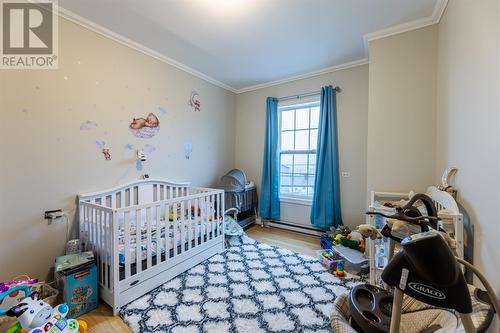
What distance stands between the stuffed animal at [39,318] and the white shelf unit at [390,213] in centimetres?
198

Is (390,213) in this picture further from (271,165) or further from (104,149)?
(104,149)

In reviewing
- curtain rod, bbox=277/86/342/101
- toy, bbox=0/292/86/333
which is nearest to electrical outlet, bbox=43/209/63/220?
toy, bbox=0/292/86/333

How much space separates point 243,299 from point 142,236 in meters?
1.14

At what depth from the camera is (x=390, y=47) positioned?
227 cm

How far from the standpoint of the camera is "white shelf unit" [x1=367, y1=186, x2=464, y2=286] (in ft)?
3.98

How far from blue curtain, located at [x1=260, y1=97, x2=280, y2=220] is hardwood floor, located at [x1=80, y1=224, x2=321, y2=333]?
334mm

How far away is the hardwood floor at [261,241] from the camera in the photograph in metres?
1.54

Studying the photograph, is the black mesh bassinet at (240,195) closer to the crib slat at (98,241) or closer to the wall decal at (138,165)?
the wall decal at (138,165)

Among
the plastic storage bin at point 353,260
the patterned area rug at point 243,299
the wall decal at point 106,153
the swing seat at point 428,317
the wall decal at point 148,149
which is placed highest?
the wall decal at point 148,149

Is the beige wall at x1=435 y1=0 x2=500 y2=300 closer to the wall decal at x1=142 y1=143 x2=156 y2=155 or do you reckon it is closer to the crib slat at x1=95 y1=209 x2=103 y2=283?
→ the crib slat at x1=95 y1=209 x2=103 y2=283

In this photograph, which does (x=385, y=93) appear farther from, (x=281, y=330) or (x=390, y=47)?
(x=281, y=330)

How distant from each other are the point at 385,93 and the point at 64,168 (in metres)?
3.29
